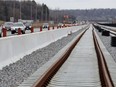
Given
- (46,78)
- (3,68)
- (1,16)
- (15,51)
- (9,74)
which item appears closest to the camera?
(46,78)

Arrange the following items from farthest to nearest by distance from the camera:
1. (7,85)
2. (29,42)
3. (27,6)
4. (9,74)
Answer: (27,6) < (29,42) < (9,74) < (7,85)

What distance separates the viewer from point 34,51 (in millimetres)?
22859

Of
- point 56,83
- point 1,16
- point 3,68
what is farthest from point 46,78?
point 1,16

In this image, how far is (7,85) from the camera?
10938 mm

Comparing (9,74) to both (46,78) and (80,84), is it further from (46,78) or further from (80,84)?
(80,84)

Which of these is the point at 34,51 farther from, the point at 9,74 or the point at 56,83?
the point at 56,83

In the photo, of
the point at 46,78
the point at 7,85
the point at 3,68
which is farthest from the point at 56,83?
the point at 3,68

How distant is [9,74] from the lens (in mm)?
13273

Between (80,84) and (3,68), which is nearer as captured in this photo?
(80,84)

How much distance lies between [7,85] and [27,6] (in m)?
182

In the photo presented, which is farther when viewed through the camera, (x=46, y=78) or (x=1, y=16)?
(x=1, y=16)

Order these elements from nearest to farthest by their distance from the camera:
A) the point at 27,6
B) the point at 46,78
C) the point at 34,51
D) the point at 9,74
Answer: the point at 46,78, the point at 9,74, the point at 34,51, the point at 27,6

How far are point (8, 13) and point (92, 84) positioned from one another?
473 feet

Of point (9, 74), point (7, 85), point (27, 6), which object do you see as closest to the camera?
point (7, 85)
